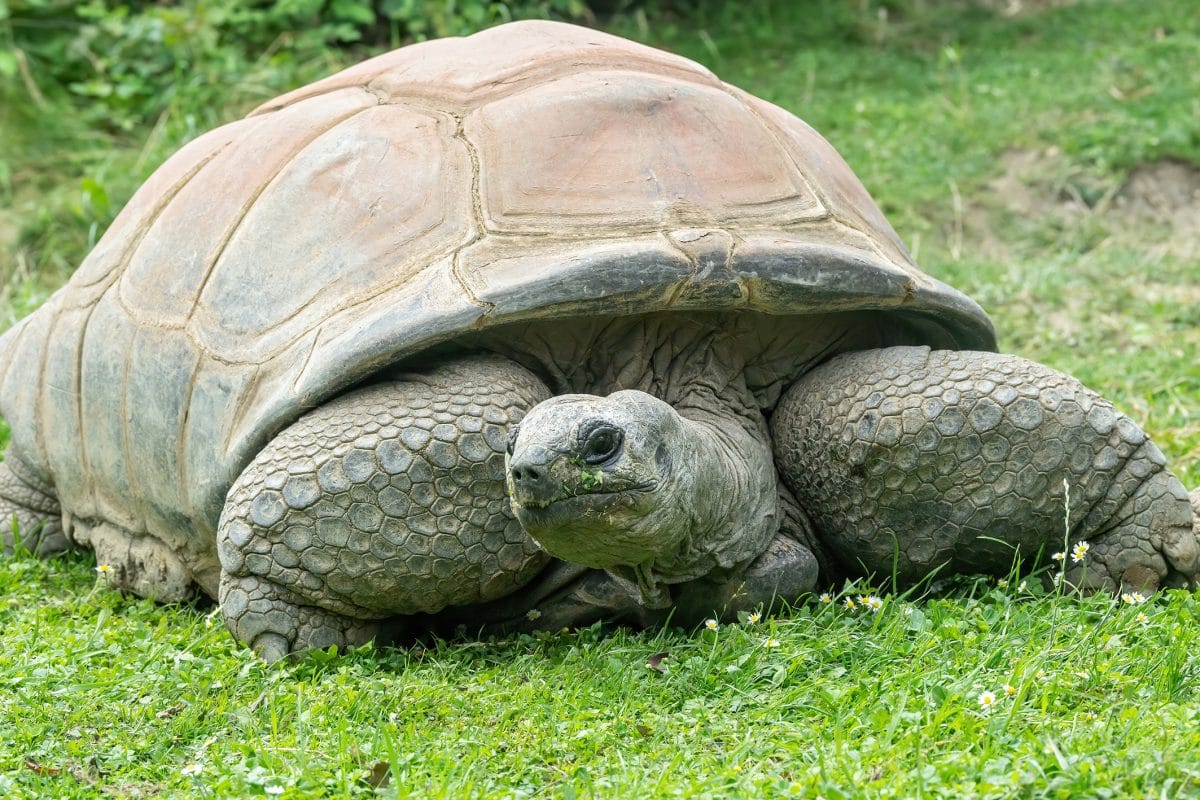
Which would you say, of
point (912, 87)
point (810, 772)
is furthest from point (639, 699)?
point (912, 87)

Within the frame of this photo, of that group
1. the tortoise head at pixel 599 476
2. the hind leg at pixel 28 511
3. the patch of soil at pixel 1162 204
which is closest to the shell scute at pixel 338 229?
the tortoise head at pixel 599 476

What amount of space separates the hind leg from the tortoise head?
2368 mm

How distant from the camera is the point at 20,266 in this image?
741cm

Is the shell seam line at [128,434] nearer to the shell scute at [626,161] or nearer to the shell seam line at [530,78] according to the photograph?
the shell seam line at [530,78]

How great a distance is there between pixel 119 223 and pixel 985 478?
2.74 m

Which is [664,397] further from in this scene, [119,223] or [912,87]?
[912,87]

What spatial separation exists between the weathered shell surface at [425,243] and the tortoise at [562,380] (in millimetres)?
10

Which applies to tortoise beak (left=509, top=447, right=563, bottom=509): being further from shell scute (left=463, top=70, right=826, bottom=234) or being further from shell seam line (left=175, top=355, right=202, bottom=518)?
shell seam line (left=175, top=355, right=202, bottom=518)

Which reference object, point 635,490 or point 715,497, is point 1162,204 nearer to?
point 715,497

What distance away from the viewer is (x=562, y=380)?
379 cm

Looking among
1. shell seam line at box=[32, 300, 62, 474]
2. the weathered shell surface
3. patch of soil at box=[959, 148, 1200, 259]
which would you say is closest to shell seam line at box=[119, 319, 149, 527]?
the weathered shell surface

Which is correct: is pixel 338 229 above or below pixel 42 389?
above

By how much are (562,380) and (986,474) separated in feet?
3.44

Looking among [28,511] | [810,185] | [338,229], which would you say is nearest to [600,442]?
[338,229]
